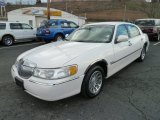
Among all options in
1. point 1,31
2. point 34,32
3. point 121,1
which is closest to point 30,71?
point 1,31

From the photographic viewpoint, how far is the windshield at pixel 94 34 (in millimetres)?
4715

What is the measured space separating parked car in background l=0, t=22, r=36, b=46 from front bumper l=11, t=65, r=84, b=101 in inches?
375

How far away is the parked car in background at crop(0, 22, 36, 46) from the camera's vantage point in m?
12.0

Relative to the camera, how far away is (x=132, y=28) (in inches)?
243

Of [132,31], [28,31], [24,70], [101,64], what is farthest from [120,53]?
[28,31]

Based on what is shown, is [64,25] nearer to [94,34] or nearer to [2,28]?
[2,28]

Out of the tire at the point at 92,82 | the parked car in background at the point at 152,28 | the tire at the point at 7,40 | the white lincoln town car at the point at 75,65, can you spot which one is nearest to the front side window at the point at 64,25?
the tire at the point at 7,40

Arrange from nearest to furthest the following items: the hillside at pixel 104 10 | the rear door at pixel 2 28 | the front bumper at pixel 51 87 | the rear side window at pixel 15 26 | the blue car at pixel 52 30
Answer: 1. the front bumper at pixel 51 87
2. the rear door at pixel 2 28
3. the blue car at pixel 52 30
4. the rear side window at pixel 15 26
5. the hillside at pixel 104 10

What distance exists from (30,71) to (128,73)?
10.4 ft

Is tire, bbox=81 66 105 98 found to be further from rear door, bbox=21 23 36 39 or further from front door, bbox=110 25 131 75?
rear door, bbox=21 23 36 39

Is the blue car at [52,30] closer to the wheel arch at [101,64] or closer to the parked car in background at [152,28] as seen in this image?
the parked car in background at [152,28]

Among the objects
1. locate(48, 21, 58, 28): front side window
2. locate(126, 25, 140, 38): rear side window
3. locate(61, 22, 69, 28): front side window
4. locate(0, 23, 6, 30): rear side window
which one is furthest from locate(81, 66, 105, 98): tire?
locate(0, 23, 6, 30): rear side window

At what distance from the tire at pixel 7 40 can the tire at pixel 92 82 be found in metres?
9.45

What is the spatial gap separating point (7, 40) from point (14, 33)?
2.26 ft
